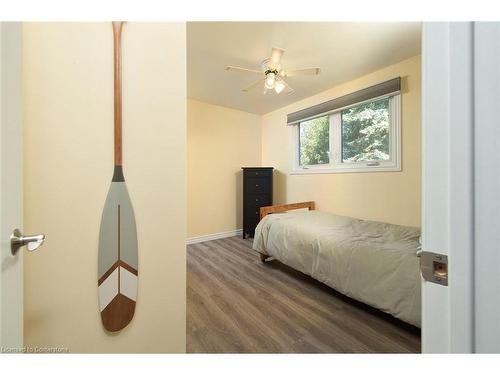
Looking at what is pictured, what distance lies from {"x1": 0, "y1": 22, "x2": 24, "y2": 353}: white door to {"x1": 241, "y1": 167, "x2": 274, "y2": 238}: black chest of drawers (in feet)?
10.8

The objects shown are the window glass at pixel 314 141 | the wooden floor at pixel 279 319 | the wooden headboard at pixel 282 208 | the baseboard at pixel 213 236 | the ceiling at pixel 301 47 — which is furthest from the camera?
the baseboard at pixel 213 236

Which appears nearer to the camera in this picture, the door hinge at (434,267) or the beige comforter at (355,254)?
the door hinge at (434,267)

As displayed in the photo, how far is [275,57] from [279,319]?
2.32 metres

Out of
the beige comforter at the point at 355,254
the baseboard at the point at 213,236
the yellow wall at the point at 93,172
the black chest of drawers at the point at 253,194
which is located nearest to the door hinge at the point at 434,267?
the yellow wall at the point at 93,172

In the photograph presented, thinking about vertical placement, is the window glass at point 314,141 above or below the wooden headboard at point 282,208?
above

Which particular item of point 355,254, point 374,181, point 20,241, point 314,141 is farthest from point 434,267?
point 314,141

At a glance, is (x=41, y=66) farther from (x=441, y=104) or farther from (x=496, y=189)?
(x=496, y=189)

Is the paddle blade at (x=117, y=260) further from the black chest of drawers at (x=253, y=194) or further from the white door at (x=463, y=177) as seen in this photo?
the black chest of drawers at (x=253, y=194)

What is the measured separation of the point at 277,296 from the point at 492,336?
1.79m

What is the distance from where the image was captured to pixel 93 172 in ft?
2.85

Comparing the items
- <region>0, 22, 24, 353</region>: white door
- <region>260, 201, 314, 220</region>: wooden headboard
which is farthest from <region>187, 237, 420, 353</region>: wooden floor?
<region>0, 22, 24, 353</region>: white door

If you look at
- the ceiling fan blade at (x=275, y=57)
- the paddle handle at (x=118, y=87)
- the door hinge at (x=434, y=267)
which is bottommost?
the door hinge at (x=434, y=267)

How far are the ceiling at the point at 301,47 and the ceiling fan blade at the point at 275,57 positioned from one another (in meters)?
0.10

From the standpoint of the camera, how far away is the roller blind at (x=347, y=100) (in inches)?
97.5
